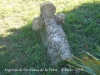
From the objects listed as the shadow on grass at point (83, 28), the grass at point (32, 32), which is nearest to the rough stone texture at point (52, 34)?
the grass at point (32, 32)

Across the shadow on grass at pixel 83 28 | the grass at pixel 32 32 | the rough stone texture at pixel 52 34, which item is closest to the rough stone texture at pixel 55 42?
the rough stone texture at pixel 52 34

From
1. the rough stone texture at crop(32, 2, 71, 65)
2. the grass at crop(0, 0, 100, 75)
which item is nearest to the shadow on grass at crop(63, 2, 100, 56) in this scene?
the grass at crop(0, 0, 100, 75)

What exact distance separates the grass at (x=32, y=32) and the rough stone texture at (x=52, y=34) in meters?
0.17

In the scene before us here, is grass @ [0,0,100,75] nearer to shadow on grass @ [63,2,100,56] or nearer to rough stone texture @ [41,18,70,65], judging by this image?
shadow on grass @ [63,2,100,56]

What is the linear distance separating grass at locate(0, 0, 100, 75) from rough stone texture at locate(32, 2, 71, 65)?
0.55ft

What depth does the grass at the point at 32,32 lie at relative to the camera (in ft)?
15.4

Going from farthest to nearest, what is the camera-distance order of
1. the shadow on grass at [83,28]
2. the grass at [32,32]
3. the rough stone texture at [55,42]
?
the shadow on grass at [83,28], the grass at [32,32], the rough stone texture at [55,42]

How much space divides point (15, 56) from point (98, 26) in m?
2.16

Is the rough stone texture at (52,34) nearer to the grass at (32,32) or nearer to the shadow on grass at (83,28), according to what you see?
the grass at (32,32)

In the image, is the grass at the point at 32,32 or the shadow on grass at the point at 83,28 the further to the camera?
the shadow on grass at the point at 83,28

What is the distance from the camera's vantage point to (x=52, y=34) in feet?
16.4

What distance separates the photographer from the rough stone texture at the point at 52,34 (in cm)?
449

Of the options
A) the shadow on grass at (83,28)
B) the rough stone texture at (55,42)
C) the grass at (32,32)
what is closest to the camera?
the rough stone texture at (55,42)

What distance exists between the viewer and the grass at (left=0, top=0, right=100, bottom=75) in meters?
4.71
